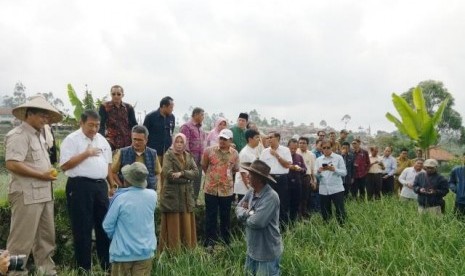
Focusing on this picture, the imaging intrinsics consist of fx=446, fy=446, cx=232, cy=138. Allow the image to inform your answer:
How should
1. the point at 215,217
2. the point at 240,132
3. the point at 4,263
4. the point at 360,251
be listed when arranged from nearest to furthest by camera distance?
1. the point at 4,263
2. the point at 360,251
3. the point at 215,217
4. the point at 240,132

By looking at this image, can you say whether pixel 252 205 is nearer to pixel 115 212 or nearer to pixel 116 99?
pixel 115 212

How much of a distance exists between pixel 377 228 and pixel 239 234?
205 centimetres

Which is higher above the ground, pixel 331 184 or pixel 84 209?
pixel 84 209

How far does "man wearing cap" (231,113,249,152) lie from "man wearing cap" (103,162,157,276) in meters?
3.82

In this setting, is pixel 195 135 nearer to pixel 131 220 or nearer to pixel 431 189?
pixel 131 220

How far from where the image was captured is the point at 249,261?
4582 mm

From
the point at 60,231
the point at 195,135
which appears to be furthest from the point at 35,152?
the point at 195,135

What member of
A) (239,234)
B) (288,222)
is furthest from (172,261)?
(288,222)

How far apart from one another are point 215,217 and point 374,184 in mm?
5666

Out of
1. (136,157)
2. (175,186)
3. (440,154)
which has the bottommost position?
(440,154)

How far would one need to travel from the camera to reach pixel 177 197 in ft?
18.5

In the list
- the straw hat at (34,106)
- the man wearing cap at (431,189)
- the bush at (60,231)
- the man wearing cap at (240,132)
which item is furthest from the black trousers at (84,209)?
the man wearing cap at (431,189)

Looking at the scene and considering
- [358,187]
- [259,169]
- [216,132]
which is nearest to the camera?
[259,169]

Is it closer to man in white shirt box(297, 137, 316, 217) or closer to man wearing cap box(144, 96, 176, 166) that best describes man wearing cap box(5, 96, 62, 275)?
man wearing cap box(144, 96, 176, 166)
